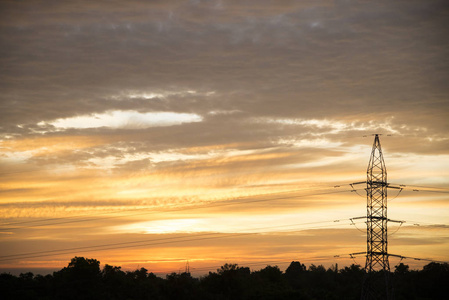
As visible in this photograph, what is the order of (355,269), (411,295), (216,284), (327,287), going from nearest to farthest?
(216,284), (411,295), (327,287), (355,269)

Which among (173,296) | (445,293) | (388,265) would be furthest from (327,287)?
(388,265)

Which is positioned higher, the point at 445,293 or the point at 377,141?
the point at 377,141

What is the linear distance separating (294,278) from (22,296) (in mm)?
90225

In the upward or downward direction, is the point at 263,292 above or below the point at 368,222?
below

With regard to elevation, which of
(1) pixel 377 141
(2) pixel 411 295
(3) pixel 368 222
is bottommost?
(2) pixel 411 295

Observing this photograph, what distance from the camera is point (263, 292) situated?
105 metres

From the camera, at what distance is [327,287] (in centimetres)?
14800

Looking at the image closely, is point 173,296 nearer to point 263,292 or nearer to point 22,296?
point 263,292

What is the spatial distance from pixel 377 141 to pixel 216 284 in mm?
53566

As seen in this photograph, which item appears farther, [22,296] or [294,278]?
[294,278]

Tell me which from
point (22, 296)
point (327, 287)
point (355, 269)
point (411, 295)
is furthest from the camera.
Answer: point (355, 269)

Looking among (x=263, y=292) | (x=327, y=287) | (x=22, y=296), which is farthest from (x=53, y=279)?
(x=327, y=287)

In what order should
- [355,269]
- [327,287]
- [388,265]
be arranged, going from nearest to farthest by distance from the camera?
[388,265] < [327,287] < [355,269]

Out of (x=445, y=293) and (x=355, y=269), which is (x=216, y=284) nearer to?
(x=445, y=293)
